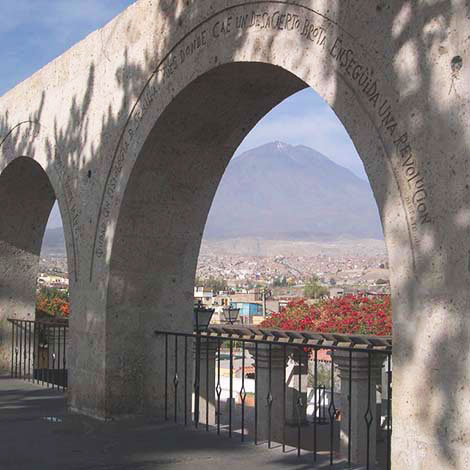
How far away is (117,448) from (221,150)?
8.48 ft

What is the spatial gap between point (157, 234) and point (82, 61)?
2.00 meters

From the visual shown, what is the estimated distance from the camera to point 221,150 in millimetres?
6637

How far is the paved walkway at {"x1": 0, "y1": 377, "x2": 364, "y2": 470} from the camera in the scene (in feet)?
17.0

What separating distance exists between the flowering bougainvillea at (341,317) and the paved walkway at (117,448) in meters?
7.90

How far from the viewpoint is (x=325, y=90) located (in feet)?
14.5

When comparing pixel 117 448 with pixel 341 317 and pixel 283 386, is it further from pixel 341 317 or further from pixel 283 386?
pixel 341 317

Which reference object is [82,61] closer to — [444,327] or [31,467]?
[31,467]

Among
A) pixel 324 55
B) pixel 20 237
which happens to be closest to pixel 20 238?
pixel 20 237

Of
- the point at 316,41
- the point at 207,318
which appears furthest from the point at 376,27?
the point at 207,318

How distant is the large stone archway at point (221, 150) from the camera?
3707 millimetres

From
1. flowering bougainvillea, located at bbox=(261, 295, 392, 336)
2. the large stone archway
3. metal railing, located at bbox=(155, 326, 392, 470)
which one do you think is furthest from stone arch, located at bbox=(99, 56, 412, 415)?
flowering bougainvillea, located at bbox=(261, 295, 392, 336)

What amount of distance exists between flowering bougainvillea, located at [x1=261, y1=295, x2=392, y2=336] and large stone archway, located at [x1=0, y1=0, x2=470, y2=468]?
7.50 m

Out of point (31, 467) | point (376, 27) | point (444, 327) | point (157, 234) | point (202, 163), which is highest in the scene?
point (376, 27)

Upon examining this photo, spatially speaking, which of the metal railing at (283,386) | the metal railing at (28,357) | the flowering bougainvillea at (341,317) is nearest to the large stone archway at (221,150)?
the metal railing at (283,386)
